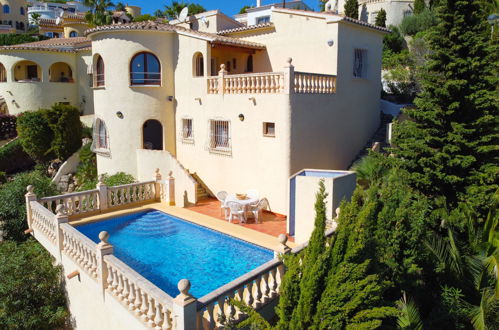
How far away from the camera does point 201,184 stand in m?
20.7

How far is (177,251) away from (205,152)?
7945 mm

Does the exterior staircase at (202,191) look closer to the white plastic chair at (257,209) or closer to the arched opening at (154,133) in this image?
the white plastic chair at (257,209)

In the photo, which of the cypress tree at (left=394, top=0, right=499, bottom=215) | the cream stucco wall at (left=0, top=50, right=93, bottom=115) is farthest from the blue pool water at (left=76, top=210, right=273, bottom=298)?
the cream stucco wall at (left=0, top=50, right=93, bottom=115)

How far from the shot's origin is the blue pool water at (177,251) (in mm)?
11219

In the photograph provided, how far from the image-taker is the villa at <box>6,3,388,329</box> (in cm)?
1057

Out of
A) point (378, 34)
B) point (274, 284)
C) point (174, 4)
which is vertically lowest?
point (274, 284)

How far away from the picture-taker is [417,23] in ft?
143

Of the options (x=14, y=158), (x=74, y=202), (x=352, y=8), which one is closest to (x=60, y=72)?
(x=14, y=158)

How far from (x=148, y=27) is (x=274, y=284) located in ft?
54.5

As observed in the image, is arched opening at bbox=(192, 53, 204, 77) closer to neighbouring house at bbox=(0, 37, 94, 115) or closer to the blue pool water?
the blue pool water

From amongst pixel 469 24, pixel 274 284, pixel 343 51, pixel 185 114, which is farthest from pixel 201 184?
pixel 469 24

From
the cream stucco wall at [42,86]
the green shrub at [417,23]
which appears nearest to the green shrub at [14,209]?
the cream stucco wall at [42,86]

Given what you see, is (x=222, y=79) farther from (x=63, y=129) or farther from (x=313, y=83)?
(x=63, y=129)

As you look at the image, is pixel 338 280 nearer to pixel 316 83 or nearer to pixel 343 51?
pixel 316 83
